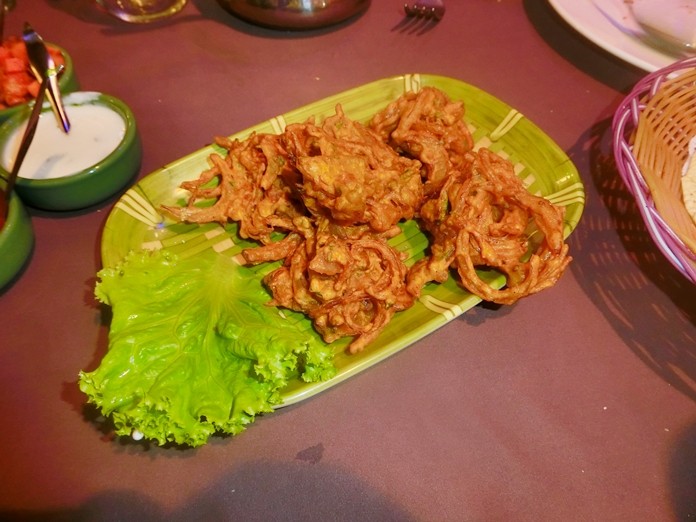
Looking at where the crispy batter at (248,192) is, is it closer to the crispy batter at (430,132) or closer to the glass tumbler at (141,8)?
the crispy batter at (430,132)

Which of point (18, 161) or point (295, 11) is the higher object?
point (295, 11)

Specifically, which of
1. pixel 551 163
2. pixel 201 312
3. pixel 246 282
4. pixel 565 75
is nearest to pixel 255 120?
pixel 246 282

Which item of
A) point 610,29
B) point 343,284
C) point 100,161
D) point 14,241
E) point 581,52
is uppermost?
point 610,29

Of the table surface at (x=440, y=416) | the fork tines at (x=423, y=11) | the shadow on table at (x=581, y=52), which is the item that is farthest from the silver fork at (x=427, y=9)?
the table surface at (x=440, y=416)

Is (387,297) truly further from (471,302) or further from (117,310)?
(117,310)

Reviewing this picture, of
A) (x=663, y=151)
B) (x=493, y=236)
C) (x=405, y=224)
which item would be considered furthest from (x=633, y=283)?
(x=405, y=224)

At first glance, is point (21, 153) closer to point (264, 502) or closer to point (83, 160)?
Result: point (83, 160)

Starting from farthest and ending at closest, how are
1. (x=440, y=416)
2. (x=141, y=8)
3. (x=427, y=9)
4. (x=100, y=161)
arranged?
(x=141, y=8)
(x=427, y=9)
(x=100, y=161)
(x=440, y=416)
